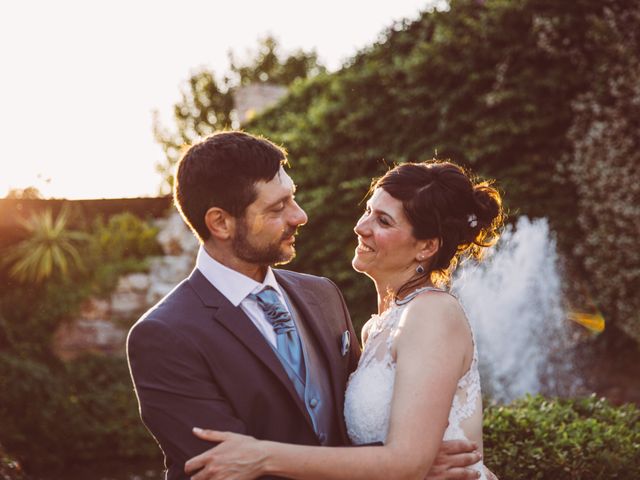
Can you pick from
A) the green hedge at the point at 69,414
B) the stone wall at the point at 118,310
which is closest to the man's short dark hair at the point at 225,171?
the green hedge at the point at 69,414

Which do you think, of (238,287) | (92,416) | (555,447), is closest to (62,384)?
(92,416)

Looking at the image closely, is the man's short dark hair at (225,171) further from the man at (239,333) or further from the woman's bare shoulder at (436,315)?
the woman's bare shoulder at (436,315)

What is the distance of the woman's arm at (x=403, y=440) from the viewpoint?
8.14ft

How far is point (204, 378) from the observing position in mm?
2627

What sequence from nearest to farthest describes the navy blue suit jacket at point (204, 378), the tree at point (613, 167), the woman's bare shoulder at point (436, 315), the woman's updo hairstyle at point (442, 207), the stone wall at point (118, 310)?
the navy blue suit jacket at point (204, 378), the woman's bare shoulder at point (436, 315), the woman's updo hairstyle at point (442, 207), the tree at point (613, 167), the stone wall at point (118, 310)

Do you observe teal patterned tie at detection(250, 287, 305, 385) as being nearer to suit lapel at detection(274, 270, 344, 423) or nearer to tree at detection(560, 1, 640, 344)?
Answer: suit lapel at detection(274, 270, 344, 423)

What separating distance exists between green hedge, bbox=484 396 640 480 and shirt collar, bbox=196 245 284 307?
5.47 feet

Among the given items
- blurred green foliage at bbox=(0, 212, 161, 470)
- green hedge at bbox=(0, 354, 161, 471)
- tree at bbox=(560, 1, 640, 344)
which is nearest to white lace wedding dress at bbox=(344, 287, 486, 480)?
blurred green foliage at bbox=(0, 212, 161, 470)

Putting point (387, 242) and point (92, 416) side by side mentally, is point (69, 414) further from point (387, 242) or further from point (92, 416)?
point (387, 242)

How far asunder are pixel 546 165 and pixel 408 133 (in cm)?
199

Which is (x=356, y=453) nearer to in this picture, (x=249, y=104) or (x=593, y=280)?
(x=593, y=280)

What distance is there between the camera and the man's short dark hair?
2.88 metres

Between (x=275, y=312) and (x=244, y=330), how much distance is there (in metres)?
0.24

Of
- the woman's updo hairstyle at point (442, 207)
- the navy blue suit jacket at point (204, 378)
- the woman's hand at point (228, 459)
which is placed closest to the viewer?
the woman's hand at point (228, 459)
